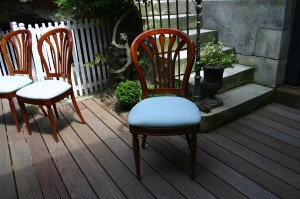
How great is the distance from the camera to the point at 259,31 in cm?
266

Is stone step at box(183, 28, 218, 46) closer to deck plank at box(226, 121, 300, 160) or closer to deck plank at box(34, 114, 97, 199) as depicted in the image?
deck plank at box(226, 121, 300, 160)

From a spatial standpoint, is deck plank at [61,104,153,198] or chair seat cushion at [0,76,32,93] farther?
chair seat cushion at [0,76,32,93]

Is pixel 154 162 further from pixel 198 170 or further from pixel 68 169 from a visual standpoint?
pixel 68 169

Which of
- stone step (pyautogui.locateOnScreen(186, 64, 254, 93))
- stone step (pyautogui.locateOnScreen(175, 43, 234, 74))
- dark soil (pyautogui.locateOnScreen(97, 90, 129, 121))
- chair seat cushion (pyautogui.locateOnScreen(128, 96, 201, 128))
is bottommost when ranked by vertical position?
dark soil (pyautogui.locateOnScreen(97, 90, 129, 121))

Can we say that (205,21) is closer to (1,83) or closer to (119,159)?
(119,159)

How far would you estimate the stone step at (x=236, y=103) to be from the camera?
7.42 ft

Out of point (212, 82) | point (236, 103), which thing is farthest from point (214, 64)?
point (236, 103)

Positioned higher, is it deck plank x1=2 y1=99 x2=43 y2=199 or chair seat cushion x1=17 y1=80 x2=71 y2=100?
chair seat cushion x1=17 y1=80 x2=71 y2=100

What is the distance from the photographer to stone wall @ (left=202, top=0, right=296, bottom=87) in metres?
2.47

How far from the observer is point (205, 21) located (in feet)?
10.9

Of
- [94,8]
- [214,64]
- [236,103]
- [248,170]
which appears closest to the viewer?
[248,170]

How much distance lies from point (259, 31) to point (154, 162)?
6.21 feet

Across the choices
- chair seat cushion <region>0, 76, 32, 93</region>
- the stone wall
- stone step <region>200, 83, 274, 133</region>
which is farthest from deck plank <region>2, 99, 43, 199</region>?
the stone wall

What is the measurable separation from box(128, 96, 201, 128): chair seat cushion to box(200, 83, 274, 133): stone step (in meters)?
0.65
